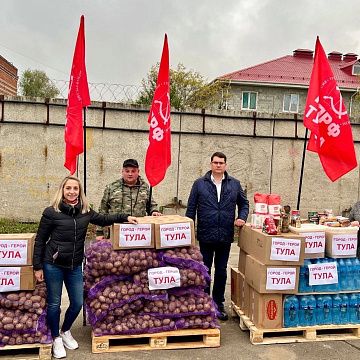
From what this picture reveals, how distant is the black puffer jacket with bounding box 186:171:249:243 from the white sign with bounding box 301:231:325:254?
2.81 feet

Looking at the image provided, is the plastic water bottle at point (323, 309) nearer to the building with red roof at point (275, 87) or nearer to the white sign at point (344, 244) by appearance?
the white sign at point (344, 244)

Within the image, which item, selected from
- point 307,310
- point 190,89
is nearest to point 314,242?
point 307,310

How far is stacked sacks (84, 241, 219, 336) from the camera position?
434 centimetres

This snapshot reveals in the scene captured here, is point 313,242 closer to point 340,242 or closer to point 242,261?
point 340,242

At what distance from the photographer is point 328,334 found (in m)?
4.85

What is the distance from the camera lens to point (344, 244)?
482cm

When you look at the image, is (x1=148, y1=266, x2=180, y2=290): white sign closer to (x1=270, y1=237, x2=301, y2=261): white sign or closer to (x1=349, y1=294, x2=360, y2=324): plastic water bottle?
(x1=270, y1=237, x2=301, y2=261): white sign

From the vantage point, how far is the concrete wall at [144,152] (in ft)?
32.4

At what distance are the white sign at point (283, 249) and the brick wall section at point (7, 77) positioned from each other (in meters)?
21.2

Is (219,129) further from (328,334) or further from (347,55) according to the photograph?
(347,55)

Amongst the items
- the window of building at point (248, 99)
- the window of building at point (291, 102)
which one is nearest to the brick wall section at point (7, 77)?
the window of building at point (248, 99)

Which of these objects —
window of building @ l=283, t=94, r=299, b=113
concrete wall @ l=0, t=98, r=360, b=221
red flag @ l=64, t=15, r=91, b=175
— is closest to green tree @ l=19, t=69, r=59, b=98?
window of building @ l=283, t=94, r=299, b=113

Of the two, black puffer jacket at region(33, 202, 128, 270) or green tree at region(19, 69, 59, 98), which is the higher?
green tree at region(19, 69, 59, 98)

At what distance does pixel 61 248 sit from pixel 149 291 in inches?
39.5
